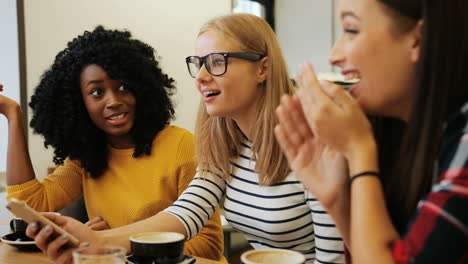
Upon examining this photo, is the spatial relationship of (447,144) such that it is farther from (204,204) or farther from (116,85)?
(116,85)

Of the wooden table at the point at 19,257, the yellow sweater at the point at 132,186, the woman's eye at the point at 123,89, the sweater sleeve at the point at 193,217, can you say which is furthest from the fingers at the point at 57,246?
the woman's eye at the point at 123,89

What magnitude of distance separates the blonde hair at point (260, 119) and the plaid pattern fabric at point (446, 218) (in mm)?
703

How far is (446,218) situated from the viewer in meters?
0.64

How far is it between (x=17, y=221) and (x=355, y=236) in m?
1.03

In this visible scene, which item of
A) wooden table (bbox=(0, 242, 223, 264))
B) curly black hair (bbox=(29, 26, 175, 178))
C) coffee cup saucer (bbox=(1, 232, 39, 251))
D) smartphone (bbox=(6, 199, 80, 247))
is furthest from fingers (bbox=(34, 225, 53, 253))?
curly black hair (bbox=(29, 26, 175, 178))

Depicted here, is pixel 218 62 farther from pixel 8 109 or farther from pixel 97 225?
pixel 8 109

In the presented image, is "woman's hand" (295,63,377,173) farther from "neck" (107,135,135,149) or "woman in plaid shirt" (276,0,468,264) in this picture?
"neck" (107,135,135,149)

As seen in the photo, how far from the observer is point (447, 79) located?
0.74 m

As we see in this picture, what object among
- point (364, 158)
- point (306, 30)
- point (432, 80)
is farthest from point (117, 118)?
point (306, 30)

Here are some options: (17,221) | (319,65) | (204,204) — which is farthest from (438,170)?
(319,65)

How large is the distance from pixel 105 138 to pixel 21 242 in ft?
2.29

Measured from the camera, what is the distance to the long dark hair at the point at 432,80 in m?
0.72

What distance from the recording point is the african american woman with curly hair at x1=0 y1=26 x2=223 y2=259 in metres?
1.75

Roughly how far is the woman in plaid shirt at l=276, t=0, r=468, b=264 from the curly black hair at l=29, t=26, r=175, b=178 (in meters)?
1.00
